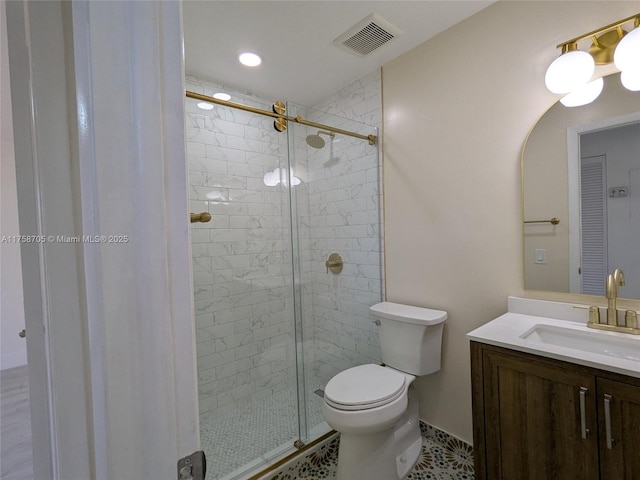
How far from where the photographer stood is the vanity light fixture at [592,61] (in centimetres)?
124

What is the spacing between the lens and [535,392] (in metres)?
1.15

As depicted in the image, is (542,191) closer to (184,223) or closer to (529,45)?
(529,45)

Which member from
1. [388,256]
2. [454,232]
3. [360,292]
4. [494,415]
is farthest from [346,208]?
[494,415]

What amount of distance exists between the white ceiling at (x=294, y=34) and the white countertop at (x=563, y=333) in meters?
1.65

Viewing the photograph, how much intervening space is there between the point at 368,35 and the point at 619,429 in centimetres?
216

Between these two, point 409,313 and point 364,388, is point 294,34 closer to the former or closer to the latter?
point 409,313

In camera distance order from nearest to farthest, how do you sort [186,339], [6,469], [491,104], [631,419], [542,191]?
[186,339] < [631,419] < [6,469] < [542,191] < [491,104]

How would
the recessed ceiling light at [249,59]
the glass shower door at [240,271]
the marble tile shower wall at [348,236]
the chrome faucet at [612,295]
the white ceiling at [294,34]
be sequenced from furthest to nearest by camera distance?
the marble tile shower wall at [348,236], the glass shower door at [240,271], the recessed ceiling light at [249,59], the white ceiling at [294,34], the chrome faucet at [612,295]

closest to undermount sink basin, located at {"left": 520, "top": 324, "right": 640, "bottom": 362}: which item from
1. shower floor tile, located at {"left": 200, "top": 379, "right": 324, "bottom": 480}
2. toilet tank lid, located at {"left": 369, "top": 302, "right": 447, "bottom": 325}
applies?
toilet tank lid, located at {"left": 369, "top": 302, "right": 447, "bottom": 325}

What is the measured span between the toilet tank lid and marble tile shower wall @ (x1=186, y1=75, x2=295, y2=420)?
2.24 ft

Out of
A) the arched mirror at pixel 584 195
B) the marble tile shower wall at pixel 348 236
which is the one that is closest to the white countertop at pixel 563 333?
the arched mirror at pixel 584 195

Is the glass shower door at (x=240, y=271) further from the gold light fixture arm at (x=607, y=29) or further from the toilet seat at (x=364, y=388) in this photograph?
the gold light fixture arm at (x=607, y=29)

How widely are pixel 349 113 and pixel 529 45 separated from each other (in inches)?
48.9

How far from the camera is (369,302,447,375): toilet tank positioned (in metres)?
1.79
